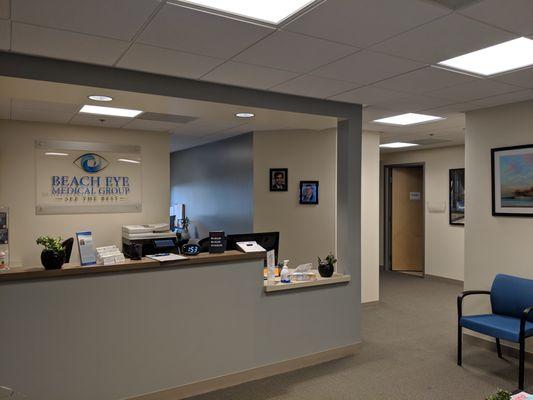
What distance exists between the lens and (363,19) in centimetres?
209

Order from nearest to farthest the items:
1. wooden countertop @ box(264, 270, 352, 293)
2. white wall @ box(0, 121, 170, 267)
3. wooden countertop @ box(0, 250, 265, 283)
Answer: wooden countertop @ box(0, 250, 265, 283), wooden countertop @ box(264, 270, 352, 293), white wall @ box(0, 121, 170, 267)

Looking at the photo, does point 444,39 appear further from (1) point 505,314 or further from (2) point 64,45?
(1) point 505,314

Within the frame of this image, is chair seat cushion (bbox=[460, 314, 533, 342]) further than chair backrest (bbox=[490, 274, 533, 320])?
No

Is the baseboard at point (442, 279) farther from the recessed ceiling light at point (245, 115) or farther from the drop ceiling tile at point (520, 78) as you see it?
the recessed ceiling light at point (245, 115)

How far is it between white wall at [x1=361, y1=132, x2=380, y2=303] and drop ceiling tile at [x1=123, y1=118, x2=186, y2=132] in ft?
8.42

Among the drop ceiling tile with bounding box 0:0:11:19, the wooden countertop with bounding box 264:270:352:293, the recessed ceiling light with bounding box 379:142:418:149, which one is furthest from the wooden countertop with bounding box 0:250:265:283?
the recessed ceiling light with bounding box 379:142:418:149

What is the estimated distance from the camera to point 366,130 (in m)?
5.70

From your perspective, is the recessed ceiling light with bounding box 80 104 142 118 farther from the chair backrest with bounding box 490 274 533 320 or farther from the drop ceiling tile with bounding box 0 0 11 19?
the chair backrest with bounding box 490 274 533 320

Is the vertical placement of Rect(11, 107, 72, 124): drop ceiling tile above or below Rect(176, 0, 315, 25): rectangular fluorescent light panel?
above

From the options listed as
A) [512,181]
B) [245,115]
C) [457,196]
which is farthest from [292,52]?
[457,196]

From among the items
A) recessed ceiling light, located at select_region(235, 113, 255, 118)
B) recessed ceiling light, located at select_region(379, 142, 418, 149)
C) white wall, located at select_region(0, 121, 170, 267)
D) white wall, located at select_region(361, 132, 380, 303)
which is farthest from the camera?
recessed ceiling light, located at select_region(379, 142, 418, 149)

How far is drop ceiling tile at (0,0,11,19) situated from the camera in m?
1.92

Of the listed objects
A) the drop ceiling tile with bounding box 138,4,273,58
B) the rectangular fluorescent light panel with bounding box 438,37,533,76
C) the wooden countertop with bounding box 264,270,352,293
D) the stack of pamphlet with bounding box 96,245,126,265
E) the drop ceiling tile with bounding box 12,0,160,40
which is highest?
the rectangular fluorescent light panel with bounding box 438,37,533,76

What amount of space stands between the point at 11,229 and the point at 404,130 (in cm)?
491
